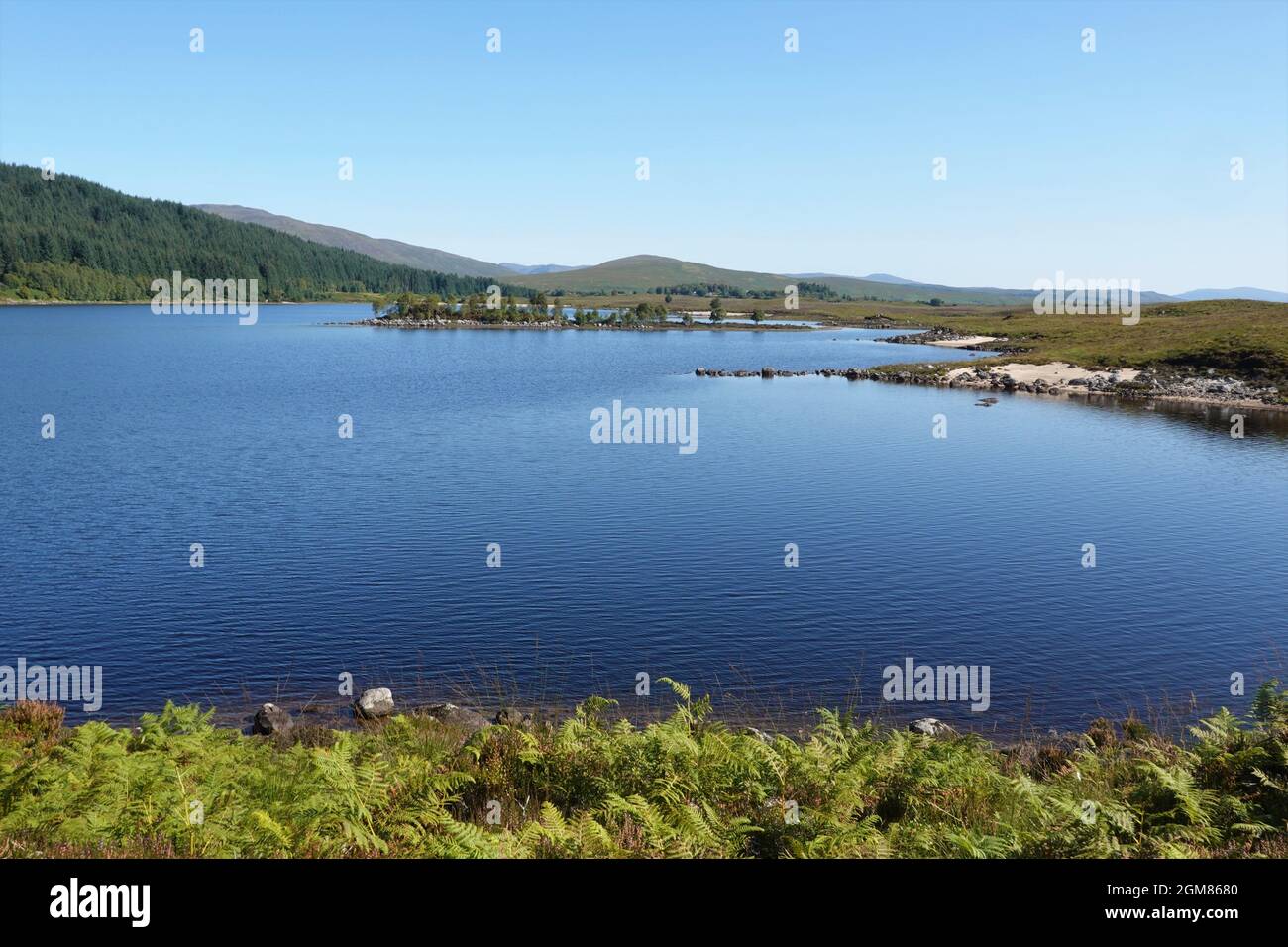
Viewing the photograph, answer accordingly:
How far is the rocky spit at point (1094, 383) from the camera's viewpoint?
315 feet

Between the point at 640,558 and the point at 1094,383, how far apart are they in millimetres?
88520

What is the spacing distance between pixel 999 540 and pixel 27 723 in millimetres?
38572

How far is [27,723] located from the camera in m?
20.6

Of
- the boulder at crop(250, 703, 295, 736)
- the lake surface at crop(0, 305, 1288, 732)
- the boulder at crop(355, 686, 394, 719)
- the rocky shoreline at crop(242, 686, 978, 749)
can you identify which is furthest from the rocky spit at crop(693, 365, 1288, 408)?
the boulder at crop(250, 703, 295, 736)

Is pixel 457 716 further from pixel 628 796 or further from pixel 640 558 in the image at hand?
pixel 640 558

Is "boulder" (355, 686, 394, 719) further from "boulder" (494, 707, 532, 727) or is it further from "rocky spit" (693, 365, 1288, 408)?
"rocky spit" (693, 365, 1288, 408)

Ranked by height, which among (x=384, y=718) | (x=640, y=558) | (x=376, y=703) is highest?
(x=640, y=558)

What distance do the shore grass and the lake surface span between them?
8462 millimetres

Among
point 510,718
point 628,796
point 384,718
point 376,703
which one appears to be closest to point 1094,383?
point 510,718

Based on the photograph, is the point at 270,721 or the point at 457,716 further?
the point at 457,716

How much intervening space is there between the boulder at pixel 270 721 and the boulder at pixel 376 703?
1823mm

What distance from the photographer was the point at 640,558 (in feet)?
127

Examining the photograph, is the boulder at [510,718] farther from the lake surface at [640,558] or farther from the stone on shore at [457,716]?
the lake surface at [640,558]
